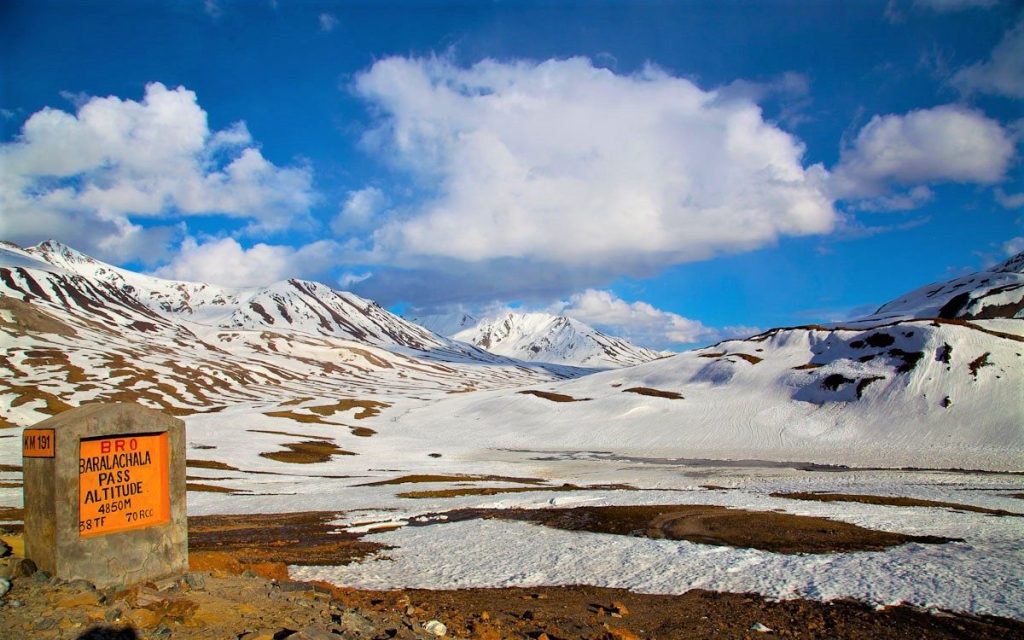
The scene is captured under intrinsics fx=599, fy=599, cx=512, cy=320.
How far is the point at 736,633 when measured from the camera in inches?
599

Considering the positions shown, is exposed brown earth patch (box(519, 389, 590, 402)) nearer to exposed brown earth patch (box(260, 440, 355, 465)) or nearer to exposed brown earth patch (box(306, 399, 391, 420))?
exposed brown earth patch (box(306, 399, 391, 420))

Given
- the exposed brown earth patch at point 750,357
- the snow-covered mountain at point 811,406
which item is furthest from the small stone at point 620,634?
the exposed brown earth patch at point 750,357

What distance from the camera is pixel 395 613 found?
48.0ft

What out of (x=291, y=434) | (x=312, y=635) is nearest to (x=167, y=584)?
(x=312, y=635)

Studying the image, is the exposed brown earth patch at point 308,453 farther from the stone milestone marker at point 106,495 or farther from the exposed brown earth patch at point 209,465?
the stone milestone marker at point 106,495

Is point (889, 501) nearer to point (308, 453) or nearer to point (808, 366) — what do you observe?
point (308, 453)

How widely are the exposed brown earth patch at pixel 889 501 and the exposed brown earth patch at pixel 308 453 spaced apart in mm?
57881

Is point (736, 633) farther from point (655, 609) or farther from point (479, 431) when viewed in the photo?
point (479, 431)

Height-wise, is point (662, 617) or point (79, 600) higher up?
point (79, 600)

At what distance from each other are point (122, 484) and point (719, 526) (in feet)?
81.8

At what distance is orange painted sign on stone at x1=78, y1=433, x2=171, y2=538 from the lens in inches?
551

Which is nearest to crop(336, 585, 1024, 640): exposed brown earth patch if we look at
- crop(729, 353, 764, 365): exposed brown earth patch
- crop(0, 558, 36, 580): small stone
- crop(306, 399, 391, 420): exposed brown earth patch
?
crop(0, 558, 36, 580): small stone

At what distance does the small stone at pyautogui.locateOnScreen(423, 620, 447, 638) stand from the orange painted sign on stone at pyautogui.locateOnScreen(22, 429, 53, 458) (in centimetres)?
937

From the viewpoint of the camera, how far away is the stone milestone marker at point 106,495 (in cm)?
1355
